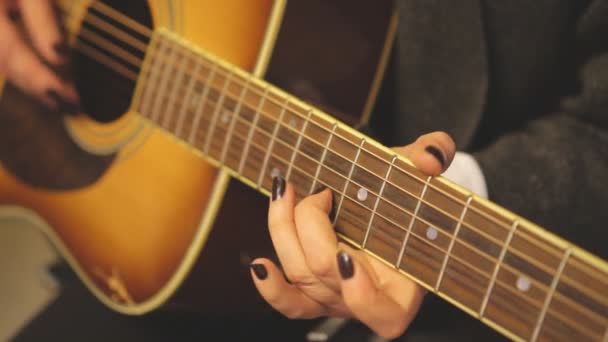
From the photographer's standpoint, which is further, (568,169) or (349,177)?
(568,169)

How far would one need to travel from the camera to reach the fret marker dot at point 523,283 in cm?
39

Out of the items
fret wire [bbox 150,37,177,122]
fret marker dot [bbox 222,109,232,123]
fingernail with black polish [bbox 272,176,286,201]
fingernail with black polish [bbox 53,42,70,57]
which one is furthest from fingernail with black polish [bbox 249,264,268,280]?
fingernail with black polish [bbox 53,42,70,57]

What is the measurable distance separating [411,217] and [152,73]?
16.4 inches

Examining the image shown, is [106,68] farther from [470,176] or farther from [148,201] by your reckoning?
[470,176]

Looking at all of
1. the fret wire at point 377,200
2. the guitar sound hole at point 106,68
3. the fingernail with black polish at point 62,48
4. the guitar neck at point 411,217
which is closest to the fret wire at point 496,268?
the guitar neck at point 411,217

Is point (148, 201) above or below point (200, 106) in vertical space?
below

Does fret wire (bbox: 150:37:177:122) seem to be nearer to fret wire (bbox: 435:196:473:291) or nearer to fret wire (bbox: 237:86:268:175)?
fret wire (bbox: 237:86:268:175)

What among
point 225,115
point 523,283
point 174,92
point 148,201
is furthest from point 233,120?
point 523,283

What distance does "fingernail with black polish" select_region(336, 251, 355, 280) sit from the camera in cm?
44

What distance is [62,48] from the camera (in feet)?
2.61

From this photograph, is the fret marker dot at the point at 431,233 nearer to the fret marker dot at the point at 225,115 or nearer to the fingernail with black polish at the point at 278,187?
the fingernail with black polish at the point at 278,187

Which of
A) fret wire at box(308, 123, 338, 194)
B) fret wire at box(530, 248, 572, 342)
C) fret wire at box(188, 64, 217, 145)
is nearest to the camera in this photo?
fret wire at box(530, 248, 572, 342)

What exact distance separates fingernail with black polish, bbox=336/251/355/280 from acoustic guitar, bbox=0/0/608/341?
0.09ft

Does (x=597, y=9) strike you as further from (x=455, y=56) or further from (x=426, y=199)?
(x=426, y=199)
